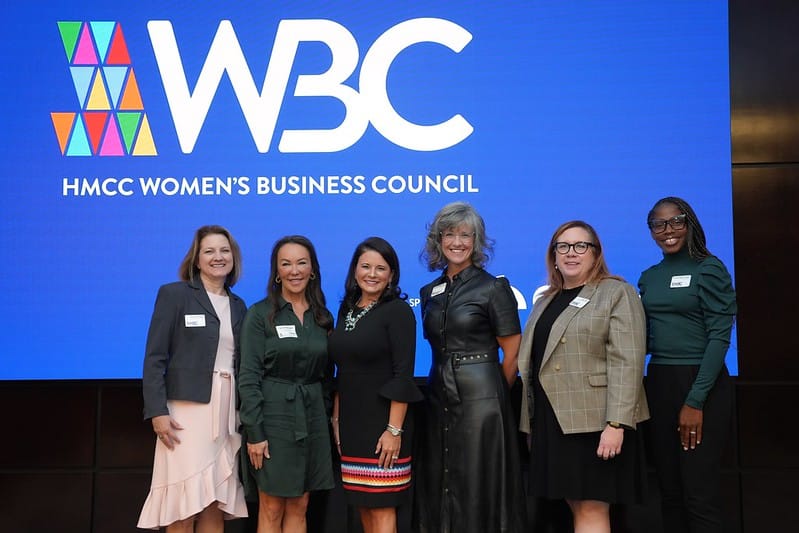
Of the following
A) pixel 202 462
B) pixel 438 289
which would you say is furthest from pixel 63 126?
pixel 438 289

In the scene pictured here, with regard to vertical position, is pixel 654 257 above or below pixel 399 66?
below

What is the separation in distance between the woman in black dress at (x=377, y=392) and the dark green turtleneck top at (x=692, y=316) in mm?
1027

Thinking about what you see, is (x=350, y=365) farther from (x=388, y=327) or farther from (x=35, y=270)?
(x=35, y=270)

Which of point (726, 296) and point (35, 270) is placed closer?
point (726, 296)

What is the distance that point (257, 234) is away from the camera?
370 centimetres

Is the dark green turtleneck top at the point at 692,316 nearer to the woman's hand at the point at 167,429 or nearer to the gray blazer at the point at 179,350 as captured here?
the gray blazer at the point at 179,350

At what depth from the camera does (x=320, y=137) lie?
12.3 feet

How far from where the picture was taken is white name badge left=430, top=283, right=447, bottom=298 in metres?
2.86

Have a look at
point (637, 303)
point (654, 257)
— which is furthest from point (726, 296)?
point (654, 257)

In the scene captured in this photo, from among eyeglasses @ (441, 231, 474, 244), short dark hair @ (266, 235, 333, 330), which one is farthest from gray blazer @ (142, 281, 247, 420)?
eyeglasses @ (441, 231, 474, 244)

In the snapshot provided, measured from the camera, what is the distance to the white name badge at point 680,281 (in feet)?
9.11

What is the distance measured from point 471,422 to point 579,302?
64 centimetres

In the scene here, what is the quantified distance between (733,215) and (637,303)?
1.49 meters

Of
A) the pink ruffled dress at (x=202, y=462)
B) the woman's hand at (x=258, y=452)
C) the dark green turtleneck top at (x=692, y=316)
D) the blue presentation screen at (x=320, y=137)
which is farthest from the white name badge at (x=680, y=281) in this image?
the pink ruffled dress at (x=202, y=462)
